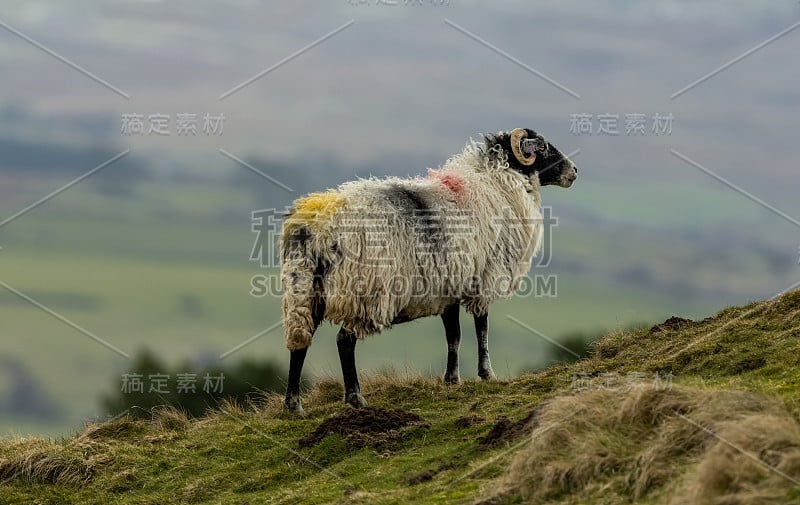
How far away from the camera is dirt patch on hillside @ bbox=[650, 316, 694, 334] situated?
1933 centimetres

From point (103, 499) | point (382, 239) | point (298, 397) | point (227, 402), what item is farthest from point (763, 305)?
point (103, 499)

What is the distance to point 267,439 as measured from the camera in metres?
16.0

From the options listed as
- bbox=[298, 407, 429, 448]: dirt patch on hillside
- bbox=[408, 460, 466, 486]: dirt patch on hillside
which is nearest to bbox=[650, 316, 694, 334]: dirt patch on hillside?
bbox=[298, 407, 429, 448]: dirt patch on hillside

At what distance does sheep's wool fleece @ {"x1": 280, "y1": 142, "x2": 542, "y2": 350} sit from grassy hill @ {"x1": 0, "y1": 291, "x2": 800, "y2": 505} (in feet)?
5.01

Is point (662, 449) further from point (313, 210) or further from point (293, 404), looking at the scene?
point (293, 404)

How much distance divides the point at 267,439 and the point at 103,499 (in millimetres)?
2437

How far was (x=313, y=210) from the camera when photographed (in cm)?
1612

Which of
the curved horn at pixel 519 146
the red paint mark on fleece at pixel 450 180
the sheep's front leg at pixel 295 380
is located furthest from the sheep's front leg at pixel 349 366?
the curved horn at pixel 519 146

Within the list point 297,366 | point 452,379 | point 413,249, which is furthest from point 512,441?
point 452,379

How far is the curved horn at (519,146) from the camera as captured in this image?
1975 cm

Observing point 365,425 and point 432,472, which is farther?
point 365,425

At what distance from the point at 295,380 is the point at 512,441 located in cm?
537

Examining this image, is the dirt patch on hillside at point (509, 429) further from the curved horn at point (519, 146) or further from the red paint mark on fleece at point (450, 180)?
the curved horn at point (519, 146)

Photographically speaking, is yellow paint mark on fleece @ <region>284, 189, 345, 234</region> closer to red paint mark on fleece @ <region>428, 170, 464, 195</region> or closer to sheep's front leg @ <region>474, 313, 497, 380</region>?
red paint mark on fleece @ <region>428, 170, 464, 195</region>
